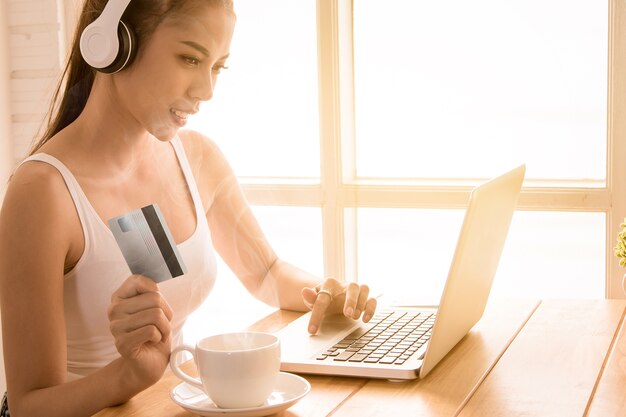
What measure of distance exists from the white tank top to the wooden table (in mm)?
248

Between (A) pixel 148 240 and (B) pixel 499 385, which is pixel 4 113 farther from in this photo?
(B) pixel 499 385

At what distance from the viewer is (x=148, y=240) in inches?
35.5

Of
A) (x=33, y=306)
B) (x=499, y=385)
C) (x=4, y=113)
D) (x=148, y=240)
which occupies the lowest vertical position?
(x=499, y=385)

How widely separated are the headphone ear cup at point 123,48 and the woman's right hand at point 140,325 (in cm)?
42

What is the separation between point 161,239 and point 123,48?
1.59ft

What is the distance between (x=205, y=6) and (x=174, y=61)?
0.35 feet

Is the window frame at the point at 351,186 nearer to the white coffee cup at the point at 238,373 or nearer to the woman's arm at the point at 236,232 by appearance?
the woman's arm at the point at 236,232

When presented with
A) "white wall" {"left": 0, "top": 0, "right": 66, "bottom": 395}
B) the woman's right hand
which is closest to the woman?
the woman's right hand

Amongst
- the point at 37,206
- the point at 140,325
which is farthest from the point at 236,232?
the point at 140,325

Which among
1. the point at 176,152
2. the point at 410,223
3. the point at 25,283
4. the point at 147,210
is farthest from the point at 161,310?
the point at 410,223

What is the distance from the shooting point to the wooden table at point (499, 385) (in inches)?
39.0

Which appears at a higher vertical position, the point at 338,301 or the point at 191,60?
the point at 191,60

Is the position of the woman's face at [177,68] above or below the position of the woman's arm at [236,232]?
above

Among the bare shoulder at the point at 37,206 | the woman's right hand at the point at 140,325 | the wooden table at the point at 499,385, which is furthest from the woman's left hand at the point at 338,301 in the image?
the bare shoulder at the point at 37,206
